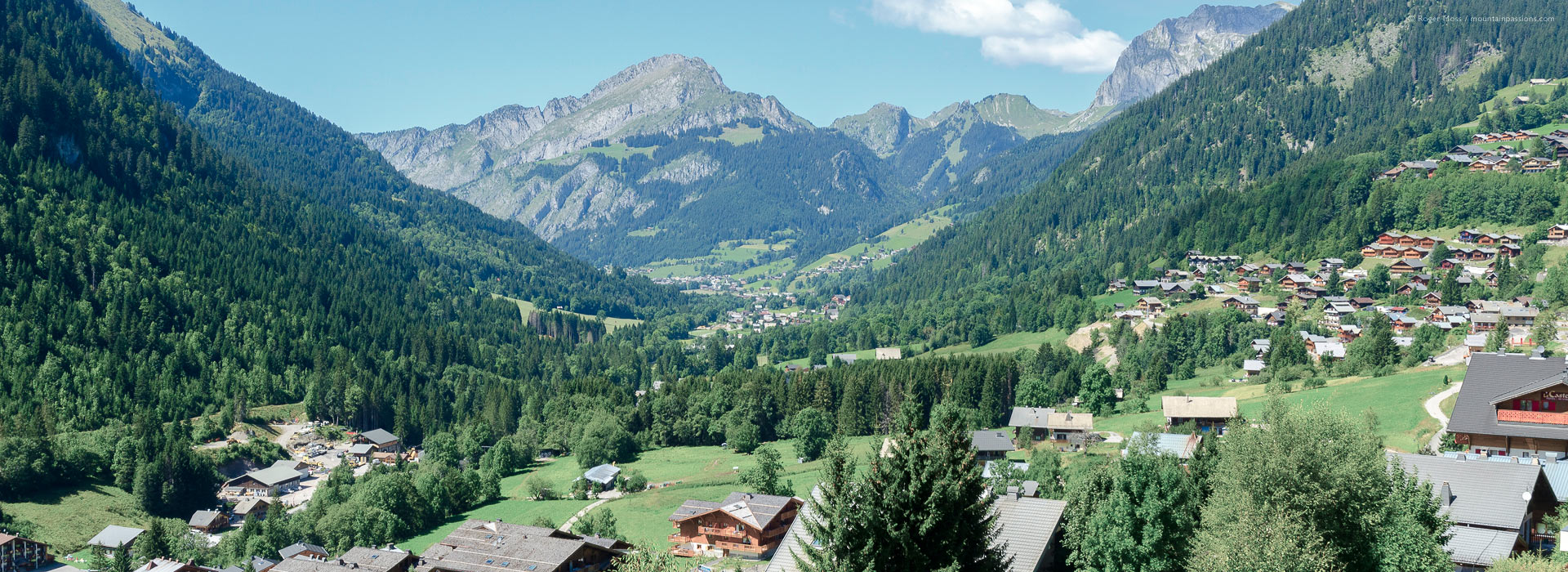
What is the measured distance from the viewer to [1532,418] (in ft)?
180

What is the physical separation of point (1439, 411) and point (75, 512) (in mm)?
123048

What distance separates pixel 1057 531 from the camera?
4788 centimetres

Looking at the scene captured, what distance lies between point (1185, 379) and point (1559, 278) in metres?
42.3

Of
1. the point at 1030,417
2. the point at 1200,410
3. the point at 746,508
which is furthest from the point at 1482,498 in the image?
the point at 1030,417

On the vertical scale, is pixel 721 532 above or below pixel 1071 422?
below

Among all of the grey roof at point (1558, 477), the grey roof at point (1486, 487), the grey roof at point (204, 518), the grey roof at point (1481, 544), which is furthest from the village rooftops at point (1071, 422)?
the grey roof at point (204, 518)

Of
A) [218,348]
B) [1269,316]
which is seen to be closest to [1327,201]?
[1269,316]

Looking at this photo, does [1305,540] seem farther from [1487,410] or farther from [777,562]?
[1487,410]

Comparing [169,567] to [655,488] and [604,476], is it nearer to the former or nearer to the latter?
[604,476]

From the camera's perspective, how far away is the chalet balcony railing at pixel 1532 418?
5447 cm

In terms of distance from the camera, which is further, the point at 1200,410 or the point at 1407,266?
the point at 1407,266

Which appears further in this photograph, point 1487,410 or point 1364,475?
point 1487,410

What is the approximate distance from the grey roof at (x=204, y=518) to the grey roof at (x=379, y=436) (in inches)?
1436

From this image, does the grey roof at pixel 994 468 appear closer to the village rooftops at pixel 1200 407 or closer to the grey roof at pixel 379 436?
the village rooftops at pixel 1200 407
